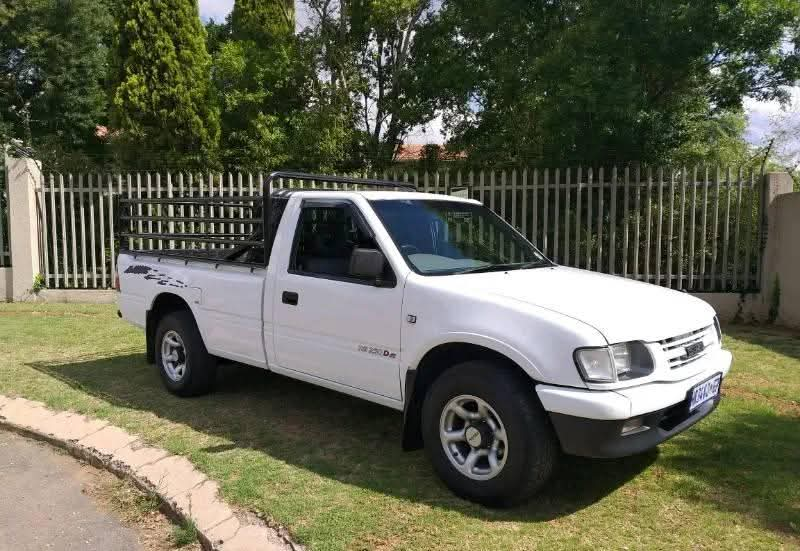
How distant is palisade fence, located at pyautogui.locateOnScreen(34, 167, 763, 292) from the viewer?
9930 millimetres

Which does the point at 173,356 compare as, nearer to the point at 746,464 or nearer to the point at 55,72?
the point at 746,464

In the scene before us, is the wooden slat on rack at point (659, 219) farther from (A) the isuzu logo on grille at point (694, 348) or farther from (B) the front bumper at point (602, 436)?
(B) the front bumper at point (602, 436)

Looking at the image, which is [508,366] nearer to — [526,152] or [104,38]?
[526,152]

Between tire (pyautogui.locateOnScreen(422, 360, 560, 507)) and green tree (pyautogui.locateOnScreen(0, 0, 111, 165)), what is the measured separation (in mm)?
20732

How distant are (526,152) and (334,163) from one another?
4524mm

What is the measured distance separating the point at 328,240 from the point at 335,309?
0.58m

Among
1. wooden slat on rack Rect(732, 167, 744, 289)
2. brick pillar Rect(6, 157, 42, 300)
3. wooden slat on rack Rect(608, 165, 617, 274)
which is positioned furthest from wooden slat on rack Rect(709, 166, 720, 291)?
brick pillar Rect(6, 157, 42, 300)

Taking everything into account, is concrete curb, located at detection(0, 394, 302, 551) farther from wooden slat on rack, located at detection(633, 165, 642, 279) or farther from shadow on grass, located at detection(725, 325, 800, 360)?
wooden slat on rack, located at detection(633, 165, 642, 279)

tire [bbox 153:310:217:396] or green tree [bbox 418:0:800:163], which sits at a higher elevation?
green tree [bbox 418:0:800:163]

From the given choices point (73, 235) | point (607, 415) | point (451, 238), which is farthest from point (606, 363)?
point (73, 235)

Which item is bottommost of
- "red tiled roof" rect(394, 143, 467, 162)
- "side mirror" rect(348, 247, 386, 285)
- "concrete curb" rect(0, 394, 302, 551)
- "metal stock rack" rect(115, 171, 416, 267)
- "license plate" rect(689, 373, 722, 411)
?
"concrete curb" rect(0, 394, 302, 551)

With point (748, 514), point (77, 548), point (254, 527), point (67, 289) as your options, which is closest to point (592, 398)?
point (748, 514)

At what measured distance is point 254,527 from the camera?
136 inches

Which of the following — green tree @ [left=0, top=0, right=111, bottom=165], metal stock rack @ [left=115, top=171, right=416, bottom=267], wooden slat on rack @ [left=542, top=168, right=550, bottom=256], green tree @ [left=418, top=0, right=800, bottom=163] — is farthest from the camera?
green tree @ [left=0, top=0, right=111, bottom=165]
